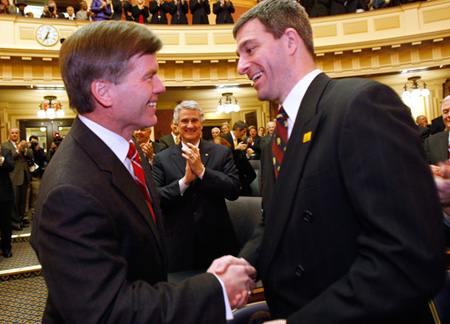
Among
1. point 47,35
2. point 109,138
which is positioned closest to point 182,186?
point 109,138

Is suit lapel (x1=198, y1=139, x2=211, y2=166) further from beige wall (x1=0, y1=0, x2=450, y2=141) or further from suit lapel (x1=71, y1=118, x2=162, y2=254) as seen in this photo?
beige wall (x1=0, y1=0, x2=450, y2=141)

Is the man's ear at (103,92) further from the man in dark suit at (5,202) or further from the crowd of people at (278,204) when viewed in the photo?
the man in dark suit at (5,202)

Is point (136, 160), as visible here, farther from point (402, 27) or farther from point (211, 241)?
point (402, 27)

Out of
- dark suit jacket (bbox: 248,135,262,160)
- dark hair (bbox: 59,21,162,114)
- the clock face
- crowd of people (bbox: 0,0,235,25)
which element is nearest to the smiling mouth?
dark hair (bbox: 59,21,162,114)

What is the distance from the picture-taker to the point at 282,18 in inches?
50.0

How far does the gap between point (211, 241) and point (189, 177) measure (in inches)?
20.2

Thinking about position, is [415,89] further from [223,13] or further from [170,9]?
[170,9]

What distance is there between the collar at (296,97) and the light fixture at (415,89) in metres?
10.4

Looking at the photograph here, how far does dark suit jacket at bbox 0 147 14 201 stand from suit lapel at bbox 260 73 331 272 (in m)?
4.62

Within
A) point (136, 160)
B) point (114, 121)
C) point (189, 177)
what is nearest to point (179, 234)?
point (189, 177)

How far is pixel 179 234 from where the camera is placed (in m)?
2.39

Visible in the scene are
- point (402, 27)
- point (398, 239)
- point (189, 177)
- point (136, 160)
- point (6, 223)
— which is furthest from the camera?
point (402, 27)

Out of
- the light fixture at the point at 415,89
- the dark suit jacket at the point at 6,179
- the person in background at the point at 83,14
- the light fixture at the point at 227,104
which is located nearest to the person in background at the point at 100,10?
the person in background at the point at 83,14

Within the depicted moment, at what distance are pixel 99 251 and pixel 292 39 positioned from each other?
102 cm
